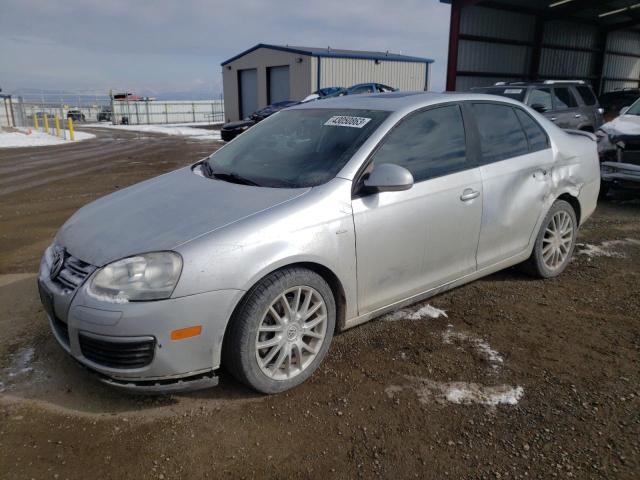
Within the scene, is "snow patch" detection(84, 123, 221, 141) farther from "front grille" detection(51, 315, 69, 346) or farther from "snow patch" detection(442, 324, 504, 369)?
"front grille" detection(51, 315, 69, 346)

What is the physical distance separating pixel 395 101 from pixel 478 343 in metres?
1.75

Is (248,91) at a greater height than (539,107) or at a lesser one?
greater

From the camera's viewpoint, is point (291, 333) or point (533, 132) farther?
point (533, 132)

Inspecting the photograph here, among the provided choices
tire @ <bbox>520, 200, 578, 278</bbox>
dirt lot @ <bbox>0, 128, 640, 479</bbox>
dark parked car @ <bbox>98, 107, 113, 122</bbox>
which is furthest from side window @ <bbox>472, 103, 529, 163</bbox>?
dark parked car @ <bbox>98, 107, 113, 122</bbox>

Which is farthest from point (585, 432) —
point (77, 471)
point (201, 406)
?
point (77, 471)

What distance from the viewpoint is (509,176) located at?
3723mm

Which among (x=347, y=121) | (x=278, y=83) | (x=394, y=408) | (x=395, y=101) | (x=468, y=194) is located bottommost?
(x=394, y=408)

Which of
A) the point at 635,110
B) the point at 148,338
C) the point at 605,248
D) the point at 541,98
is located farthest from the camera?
the point at 541,98

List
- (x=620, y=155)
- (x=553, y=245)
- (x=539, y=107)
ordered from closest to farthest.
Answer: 1. (x=553, y=245)
2. (x=620, y=155)
3. (x=539, y=107)

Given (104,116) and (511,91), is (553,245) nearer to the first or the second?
(511,91)

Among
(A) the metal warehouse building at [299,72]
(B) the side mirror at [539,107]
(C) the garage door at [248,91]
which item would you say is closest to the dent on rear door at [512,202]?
(B) the side mirror at [539,107]

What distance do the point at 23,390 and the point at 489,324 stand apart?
9.90 feet

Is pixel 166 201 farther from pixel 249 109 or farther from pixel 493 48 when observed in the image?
pixel 249 109

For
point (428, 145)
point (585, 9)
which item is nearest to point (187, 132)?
point (585, 9)
